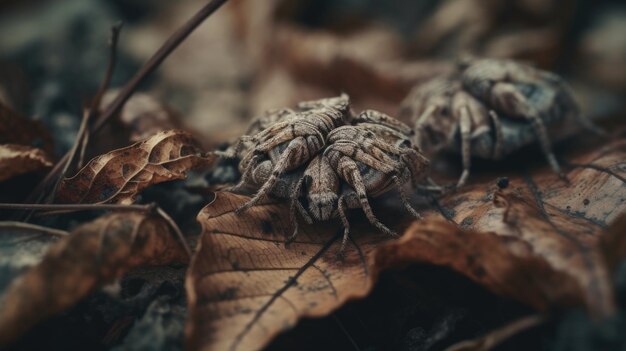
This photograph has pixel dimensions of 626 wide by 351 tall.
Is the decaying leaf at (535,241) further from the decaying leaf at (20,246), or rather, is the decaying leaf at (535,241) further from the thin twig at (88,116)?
the thin twig at (88,116)

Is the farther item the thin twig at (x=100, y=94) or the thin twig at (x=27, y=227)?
the thin twig at (x=100, y=94)

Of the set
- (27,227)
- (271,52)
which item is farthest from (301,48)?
(27,227)

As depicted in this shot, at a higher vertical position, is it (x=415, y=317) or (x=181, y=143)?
(x=181, y=143)

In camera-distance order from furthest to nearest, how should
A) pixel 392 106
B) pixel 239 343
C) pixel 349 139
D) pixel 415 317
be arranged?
pixel 392 106, pixel 349 139, pixel 415 317, pixel 239 343

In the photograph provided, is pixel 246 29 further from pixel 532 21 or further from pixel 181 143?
pixel 181 143

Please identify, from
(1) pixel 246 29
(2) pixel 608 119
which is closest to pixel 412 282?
(2) pixel 608 119

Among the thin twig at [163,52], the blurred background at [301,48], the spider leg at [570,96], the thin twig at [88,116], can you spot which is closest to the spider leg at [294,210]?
the thin twig at [163,52]

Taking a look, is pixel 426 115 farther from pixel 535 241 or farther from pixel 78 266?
pixel 78 266
